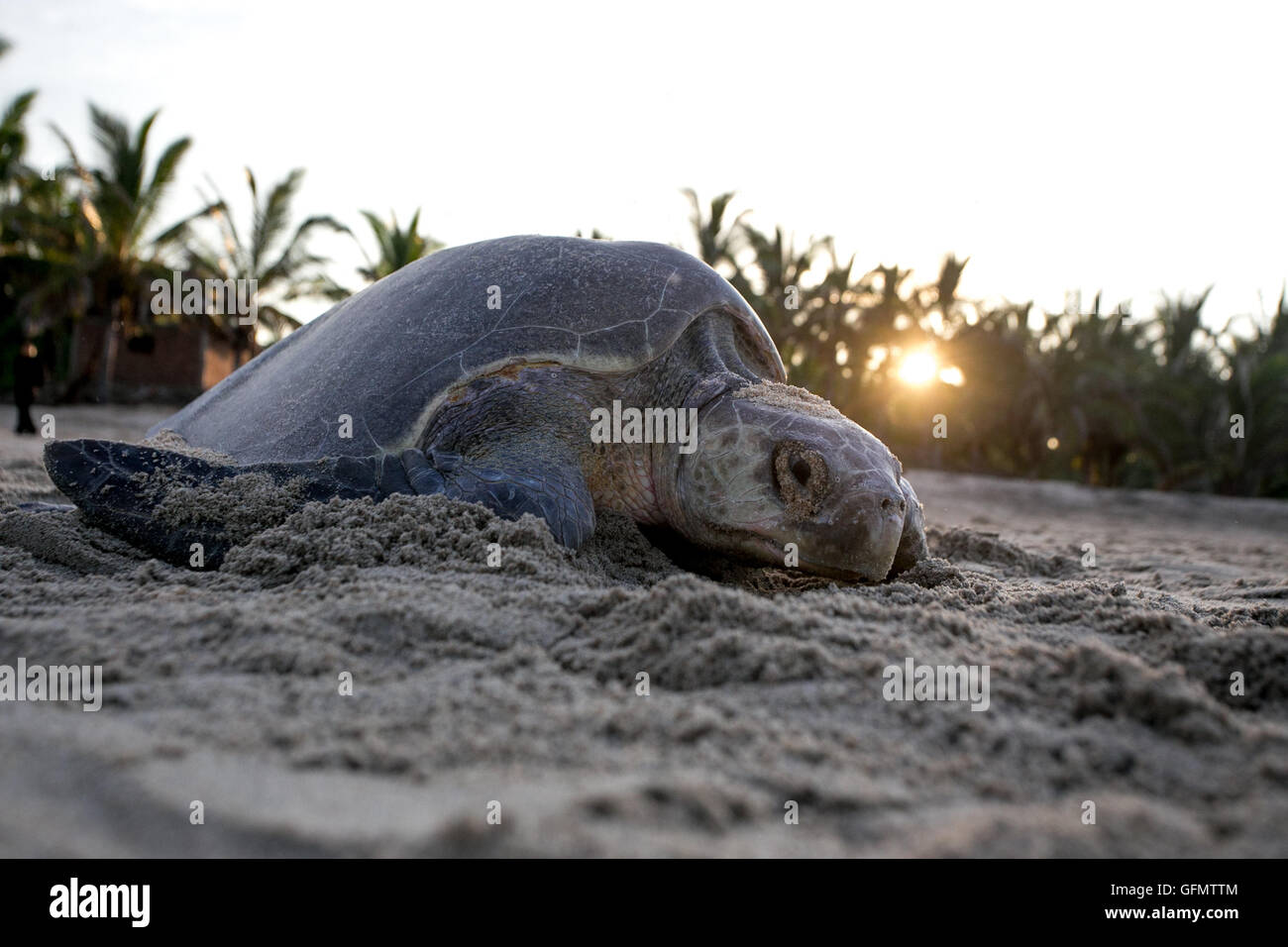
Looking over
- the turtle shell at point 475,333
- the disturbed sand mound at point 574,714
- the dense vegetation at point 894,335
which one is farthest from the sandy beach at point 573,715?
the dense vegetation at point 894,335

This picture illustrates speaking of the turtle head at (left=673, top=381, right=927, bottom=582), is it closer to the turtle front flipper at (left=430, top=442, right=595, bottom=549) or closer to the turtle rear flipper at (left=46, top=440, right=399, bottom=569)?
the turtle front flipper at (left=430, top=442, right=595, bottom=549)

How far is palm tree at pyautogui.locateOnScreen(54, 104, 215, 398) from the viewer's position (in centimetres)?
1841

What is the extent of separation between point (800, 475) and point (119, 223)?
20465 millimetres

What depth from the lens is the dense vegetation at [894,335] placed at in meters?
16.4

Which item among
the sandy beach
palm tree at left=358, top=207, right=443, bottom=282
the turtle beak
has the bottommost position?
the sandy beach

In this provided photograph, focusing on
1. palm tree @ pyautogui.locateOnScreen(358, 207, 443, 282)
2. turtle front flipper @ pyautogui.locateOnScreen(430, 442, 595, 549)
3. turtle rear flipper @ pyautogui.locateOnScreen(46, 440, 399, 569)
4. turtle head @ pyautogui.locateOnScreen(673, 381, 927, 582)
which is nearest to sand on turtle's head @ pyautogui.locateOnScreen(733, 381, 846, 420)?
turtle head @ pyautogui.locateOnScreen(673, 381, 927, 582)

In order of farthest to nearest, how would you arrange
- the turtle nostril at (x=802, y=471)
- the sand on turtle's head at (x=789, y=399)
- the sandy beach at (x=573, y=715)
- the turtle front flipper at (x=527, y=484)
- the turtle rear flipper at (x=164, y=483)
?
the sand on turtle's head at (x=789, y=399), the turtle nostril at (x=802, y=471), the turtle front flipper at (x=527, y=484), the turtle rear flipper at (x=164, y=483), the sandy beach at (x=573, y=715)

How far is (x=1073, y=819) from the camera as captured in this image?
113cm

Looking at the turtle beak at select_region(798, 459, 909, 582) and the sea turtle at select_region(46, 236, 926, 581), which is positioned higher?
the sea turtle at select_region(46, 236, 926, 581)

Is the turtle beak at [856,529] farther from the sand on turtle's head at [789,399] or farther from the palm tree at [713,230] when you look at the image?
the palm tree at [713,230]

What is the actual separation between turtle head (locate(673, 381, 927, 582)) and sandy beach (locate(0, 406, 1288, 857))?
21 centimetres
